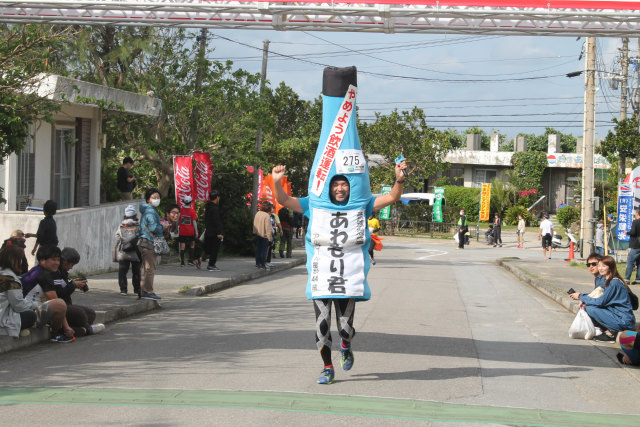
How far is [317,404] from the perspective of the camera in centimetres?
667

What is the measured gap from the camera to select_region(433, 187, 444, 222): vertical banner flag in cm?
4944

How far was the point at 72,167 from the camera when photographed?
20062mm

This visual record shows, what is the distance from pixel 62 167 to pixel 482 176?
50.7 meters

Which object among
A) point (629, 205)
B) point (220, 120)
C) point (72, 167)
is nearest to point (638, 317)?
point (629, 205)

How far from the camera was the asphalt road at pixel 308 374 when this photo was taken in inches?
252

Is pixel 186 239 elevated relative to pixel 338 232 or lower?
lower

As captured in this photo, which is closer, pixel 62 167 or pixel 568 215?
pixel 62 167

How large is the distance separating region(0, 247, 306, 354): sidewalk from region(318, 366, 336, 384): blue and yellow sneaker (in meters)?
A: 3.91

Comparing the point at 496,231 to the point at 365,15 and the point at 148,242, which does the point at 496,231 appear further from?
the point at 365,15

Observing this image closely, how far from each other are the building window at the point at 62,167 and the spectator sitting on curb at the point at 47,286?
9.92 m

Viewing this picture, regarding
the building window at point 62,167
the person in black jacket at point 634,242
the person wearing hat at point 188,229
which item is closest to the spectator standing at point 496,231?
the person in black jacket at point 634,242

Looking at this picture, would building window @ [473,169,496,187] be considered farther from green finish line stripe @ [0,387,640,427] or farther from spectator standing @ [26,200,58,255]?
green finish line stripe @ [0,387,640,427]

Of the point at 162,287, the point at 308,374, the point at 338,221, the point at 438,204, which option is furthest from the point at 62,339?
the point at 438,204

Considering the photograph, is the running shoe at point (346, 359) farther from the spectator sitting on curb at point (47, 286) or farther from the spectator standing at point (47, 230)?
the spectator standing at point (47, 230)
